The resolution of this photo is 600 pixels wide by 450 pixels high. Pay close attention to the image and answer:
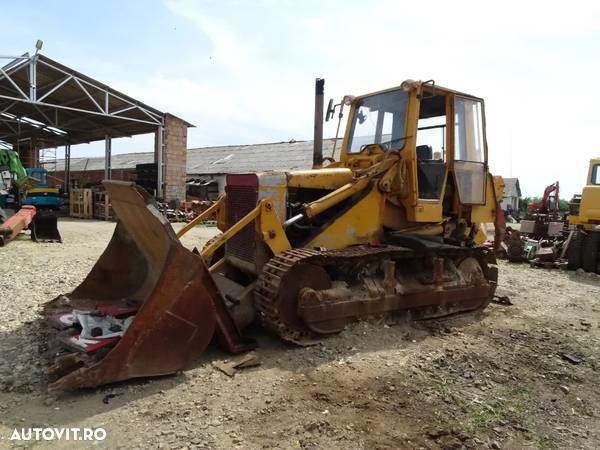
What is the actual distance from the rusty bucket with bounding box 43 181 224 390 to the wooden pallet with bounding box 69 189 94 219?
1721 cm

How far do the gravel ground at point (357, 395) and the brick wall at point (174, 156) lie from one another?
15785mm

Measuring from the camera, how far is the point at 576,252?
1155cm

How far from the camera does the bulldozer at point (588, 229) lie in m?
11.3

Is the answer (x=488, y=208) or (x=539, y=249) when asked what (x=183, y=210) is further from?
(x=488, y=208)

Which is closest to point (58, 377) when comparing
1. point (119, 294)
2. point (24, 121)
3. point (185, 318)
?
point (185, 318)

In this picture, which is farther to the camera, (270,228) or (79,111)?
(79,111)

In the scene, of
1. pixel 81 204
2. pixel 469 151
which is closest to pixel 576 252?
pixel 469 151

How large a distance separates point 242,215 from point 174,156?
1688 cm

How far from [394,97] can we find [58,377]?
195 inches

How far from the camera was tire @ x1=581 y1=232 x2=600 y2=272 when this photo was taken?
11.3m

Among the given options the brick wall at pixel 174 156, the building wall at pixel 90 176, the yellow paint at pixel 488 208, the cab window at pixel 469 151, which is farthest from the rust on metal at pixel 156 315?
the building wall at pixel 90 176

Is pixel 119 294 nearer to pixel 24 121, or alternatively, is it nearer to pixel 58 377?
pixel 58 377

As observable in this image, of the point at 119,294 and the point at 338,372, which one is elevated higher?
the point at 119,294

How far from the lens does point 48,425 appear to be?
324 cm
